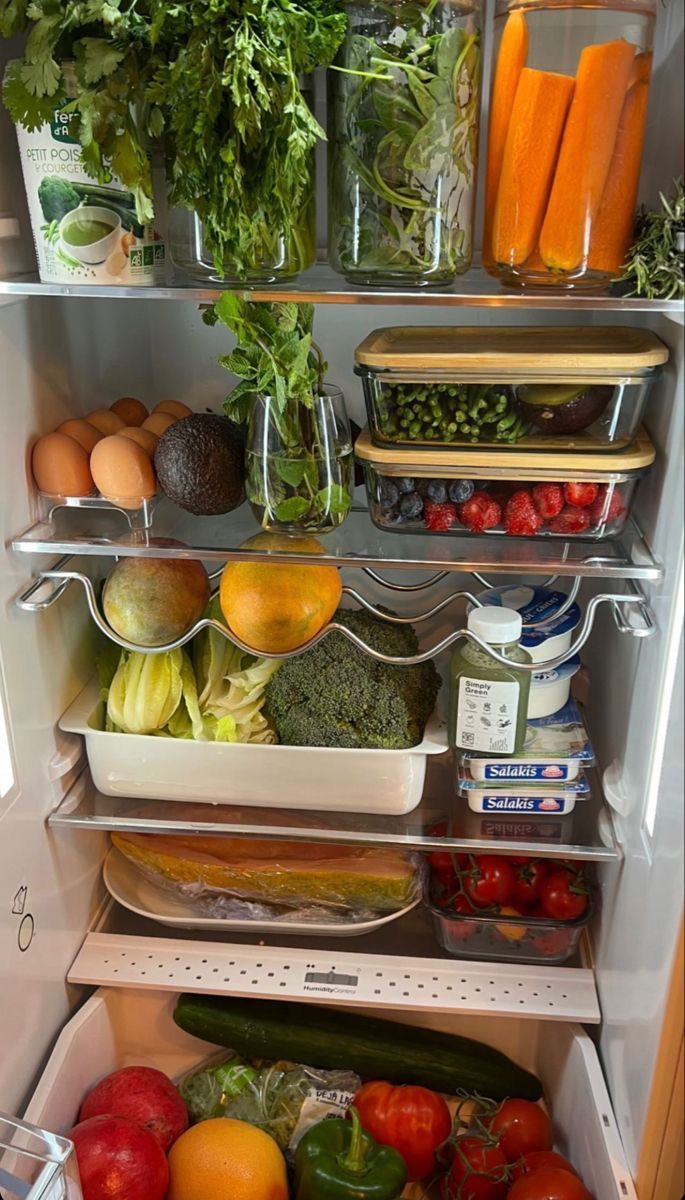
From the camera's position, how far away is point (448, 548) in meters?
1.18

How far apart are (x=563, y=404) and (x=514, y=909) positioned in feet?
2.39

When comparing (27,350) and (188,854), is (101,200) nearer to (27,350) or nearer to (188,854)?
(27,350)

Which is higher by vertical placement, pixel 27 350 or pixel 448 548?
pixel 27 350

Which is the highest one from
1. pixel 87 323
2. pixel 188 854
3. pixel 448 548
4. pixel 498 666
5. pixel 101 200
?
pixel 101 200

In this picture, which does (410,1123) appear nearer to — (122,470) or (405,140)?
(122,470)

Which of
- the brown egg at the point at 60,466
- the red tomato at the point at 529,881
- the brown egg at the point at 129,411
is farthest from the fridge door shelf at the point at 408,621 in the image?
the red tomato at the point at 529,881

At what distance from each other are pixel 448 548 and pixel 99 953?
2.53 feet

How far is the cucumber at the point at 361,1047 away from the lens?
136 centimetres

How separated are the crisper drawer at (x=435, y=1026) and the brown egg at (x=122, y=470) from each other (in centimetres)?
71

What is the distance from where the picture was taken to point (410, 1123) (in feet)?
4.23

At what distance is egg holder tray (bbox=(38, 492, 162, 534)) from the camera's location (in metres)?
1.19

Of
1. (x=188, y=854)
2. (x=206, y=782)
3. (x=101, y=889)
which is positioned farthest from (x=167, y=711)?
(x=101, y=889)

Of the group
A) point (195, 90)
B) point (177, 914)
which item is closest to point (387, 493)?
point (195, 90)

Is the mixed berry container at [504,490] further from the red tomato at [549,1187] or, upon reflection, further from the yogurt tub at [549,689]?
the red tomato at [549,1187]
